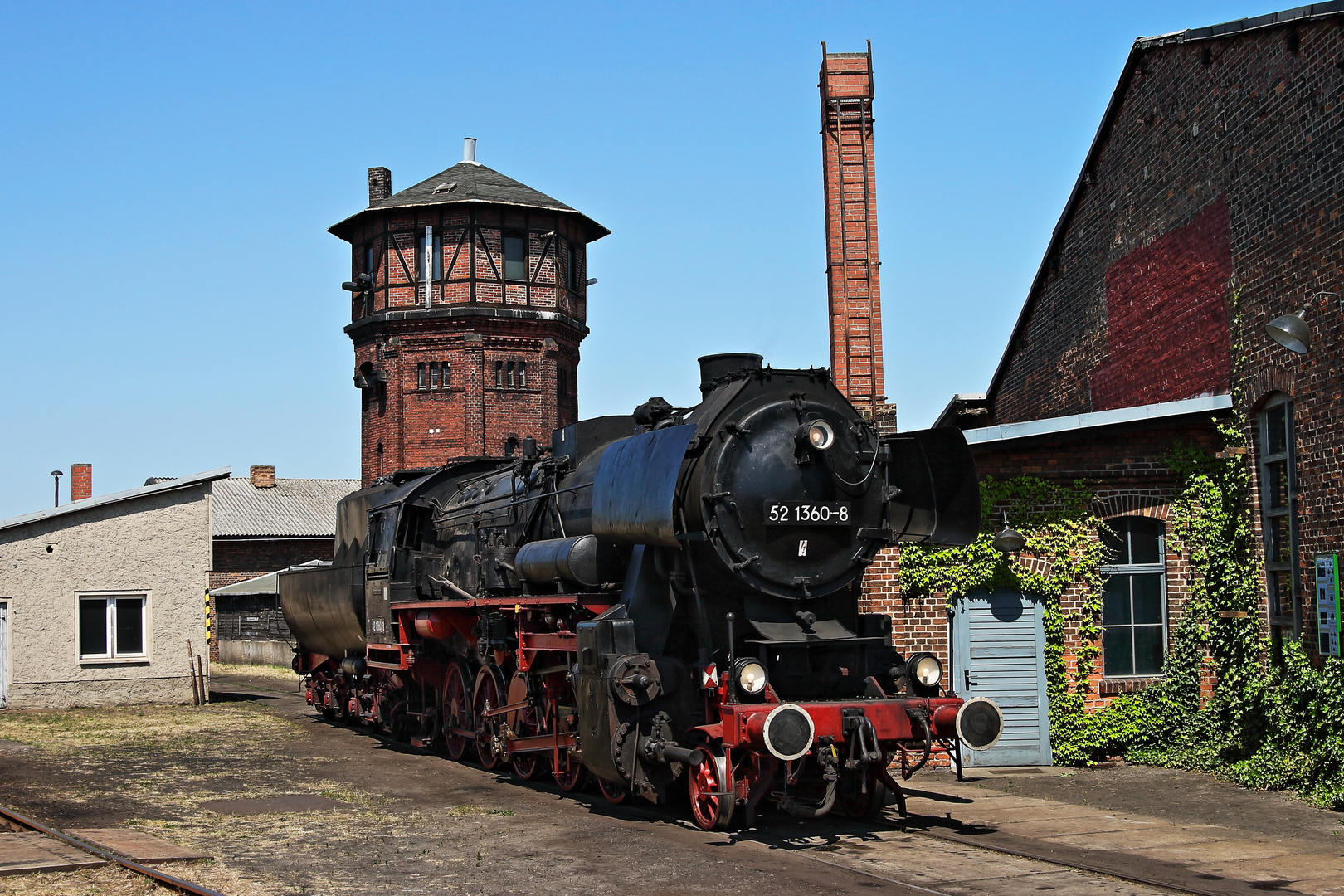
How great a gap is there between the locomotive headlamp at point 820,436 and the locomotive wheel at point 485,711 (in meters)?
4.60

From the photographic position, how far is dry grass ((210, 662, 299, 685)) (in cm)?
3059

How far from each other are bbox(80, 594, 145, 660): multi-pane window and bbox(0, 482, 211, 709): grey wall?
16cm

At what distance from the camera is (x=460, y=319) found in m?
34.2

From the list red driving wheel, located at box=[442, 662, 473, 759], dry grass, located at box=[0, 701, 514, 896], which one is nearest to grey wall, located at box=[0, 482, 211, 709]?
dry grass, located at box=[0, 701, 514, 896]

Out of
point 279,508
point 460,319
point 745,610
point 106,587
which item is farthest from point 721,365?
point 279,508

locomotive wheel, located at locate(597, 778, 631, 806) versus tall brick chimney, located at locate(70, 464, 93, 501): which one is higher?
tall brick chimney, located at locate(70, 464, 93, 501)

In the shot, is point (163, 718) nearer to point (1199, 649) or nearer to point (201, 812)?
point (201, 812)

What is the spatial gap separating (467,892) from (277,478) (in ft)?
147

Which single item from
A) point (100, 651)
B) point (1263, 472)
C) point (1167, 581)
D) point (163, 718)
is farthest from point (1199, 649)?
point (100, 651)

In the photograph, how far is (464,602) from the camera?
12.6m

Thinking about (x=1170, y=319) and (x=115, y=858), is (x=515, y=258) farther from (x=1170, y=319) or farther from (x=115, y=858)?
(x=115, y=858)

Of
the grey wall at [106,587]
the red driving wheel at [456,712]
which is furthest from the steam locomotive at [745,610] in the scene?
the grey wall at [106,587]

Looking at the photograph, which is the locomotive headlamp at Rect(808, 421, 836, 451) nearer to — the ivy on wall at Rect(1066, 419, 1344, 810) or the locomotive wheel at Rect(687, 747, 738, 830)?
the locomotive wheel at Rect(687, 747, 738, 830)

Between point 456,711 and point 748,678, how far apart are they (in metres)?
6.07
